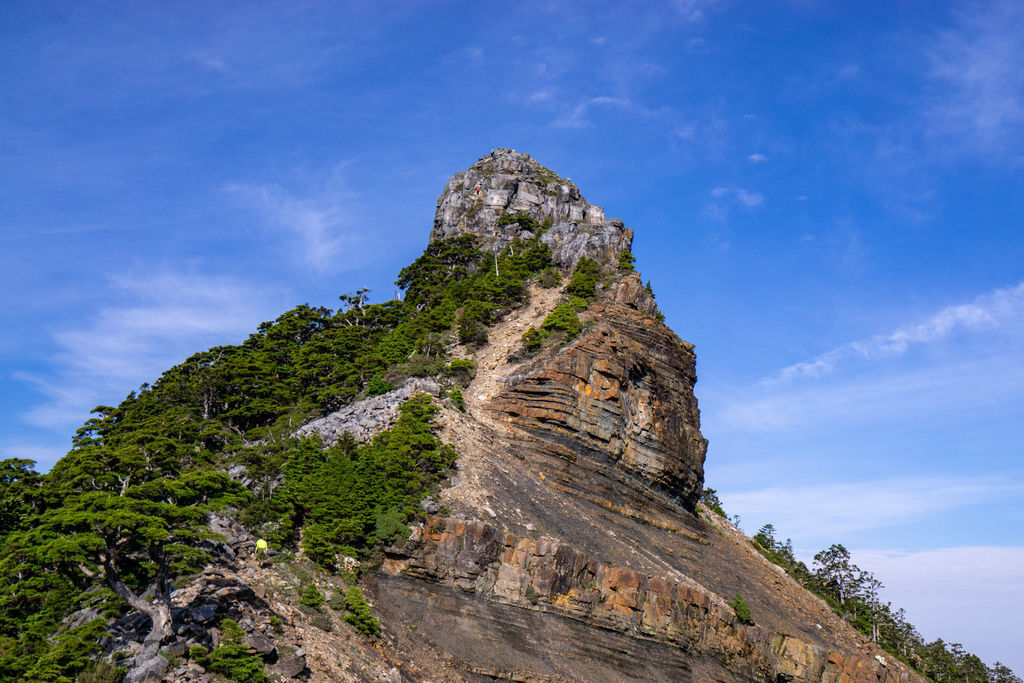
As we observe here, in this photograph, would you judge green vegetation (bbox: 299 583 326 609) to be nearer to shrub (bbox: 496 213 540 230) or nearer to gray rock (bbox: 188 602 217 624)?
gray rock (bbox: 188 602 217 624)

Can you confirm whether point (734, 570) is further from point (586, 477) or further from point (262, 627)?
point (262, 627)

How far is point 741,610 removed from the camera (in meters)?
44.9

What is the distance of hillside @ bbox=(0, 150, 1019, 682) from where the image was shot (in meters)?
24.3

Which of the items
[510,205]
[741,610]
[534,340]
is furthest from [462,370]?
[510,205]

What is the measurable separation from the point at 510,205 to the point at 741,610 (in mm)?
61920

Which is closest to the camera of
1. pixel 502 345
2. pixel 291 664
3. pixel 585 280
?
pixel 291 664

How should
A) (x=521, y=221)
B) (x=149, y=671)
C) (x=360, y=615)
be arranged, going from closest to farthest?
(x=149, y=671) → (x=360, y=615) → (x=521, y=221)

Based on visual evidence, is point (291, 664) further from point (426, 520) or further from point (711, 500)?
point (711, 500)

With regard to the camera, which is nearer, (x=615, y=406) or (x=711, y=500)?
(x=615, y=406)

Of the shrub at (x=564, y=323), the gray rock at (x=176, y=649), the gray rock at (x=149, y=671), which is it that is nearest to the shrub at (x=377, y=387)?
the shrub at (x=564, y=323)

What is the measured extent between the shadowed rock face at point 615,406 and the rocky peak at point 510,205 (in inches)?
900

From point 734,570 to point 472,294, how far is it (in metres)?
35.8

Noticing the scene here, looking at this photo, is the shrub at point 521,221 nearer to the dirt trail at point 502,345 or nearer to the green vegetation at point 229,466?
the green vegetation at point 229,466

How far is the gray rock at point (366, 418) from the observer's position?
42.8 m
